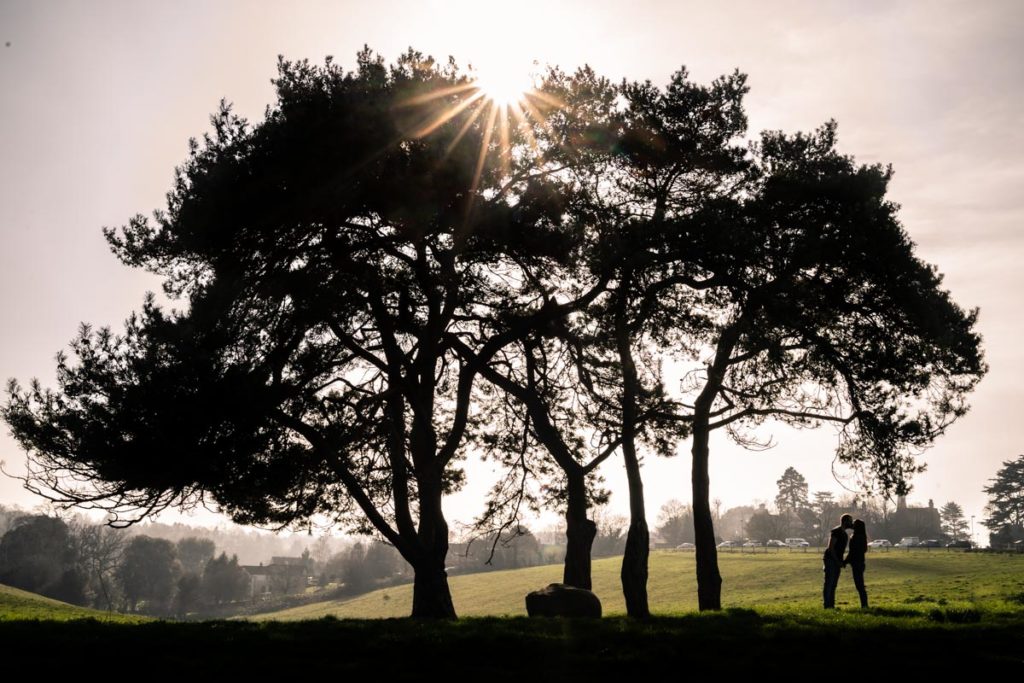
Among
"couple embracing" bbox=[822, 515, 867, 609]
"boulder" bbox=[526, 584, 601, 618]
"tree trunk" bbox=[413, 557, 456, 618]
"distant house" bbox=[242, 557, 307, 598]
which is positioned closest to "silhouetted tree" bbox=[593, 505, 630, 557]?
"distant house" bbox=[242, 557, 307, 598]

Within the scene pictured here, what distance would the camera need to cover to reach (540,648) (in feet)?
32.7

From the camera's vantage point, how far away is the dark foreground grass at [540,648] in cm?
866

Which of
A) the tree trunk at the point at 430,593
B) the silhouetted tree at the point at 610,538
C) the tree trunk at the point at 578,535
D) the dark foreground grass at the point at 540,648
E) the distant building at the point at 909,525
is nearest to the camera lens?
the dark foreground grass at the point at 540,648

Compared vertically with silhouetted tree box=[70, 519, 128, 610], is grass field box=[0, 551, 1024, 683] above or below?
above

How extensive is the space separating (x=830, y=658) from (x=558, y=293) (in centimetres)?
1094

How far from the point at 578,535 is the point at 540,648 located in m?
7.75

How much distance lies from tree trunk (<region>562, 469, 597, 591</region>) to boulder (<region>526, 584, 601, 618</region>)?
1.44 m

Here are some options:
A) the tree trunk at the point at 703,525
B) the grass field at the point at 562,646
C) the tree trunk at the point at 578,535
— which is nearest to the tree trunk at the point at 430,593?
the grass field at the point at 562,646

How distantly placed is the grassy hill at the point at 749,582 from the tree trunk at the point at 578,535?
20.6m

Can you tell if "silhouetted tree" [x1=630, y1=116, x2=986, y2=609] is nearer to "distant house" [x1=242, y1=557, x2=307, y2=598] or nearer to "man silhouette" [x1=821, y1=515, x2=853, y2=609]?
"man silhouette" [x1=821, y1=515, x2=853, y2=609]

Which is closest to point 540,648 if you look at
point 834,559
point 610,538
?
point 834,559

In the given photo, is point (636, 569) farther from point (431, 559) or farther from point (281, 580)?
point (281, 580)

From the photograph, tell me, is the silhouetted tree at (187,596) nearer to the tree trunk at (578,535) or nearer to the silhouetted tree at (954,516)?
the tree trunk at (578,535)

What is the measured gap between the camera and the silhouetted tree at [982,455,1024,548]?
112875mm
